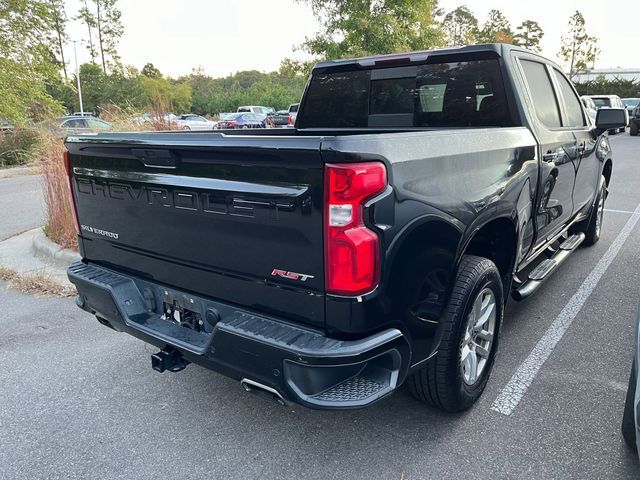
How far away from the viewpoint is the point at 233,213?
2203mm

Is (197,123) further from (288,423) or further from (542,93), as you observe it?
(288,423)

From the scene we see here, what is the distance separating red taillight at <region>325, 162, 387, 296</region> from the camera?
191 centimetres

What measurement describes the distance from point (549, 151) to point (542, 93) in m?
0.59

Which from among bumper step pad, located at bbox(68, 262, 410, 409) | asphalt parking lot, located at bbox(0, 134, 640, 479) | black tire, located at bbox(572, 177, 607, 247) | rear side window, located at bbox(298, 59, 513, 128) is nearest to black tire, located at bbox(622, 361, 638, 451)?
asphalt parking lot, located at bbox(0, 134, 640, 479)

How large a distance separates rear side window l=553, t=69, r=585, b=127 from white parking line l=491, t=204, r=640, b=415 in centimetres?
152

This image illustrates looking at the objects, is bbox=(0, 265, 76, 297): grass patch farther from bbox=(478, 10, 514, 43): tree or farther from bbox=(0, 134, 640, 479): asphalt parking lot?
bbox=(478, 10, 514, 43): tree

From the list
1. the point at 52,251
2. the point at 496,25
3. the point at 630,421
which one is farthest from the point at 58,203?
the point at 496,25

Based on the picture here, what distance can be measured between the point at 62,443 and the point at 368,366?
1.79 meters

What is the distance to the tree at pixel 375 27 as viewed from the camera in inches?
519

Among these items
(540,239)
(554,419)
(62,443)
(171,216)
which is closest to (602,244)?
(540,239)

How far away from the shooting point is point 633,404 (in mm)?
2189

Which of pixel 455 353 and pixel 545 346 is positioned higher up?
pixel 455 353

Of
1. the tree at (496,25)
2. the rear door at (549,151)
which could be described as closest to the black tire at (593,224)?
the rear door at (549,151)

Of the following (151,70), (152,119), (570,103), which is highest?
(151,70)
